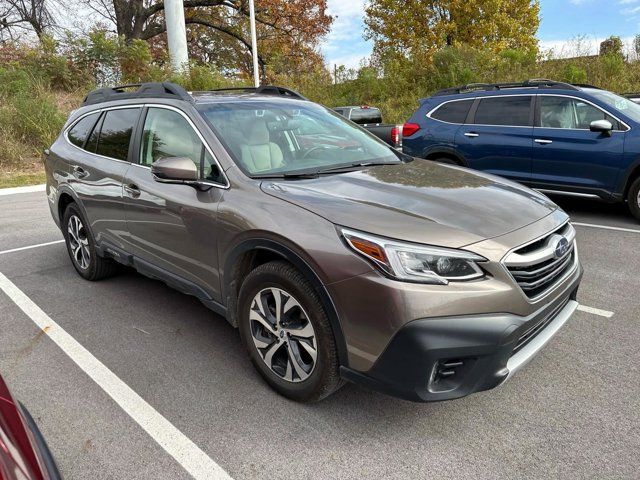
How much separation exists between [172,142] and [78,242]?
6.38 ft

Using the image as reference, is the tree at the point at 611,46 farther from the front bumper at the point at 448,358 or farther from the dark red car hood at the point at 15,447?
the dark red car hood at the point at 15,447

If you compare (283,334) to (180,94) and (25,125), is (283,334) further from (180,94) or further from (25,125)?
(25,125)

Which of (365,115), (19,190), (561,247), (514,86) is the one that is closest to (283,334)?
(561,247)

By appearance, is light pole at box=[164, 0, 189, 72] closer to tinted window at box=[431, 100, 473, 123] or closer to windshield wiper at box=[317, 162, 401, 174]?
tinted window at box=[431, 100, 473, 123]

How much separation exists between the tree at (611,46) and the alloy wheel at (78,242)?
17312mm

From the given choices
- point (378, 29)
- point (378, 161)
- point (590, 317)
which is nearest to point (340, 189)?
point (378, 161)

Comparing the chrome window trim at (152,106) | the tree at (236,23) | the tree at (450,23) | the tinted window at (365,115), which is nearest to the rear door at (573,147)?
the chrome window trim at (152,106)

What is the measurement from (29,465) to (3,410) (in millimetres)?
244

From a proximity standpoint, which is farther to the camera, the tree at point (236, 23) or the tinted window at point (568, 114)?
the tree at point (236, 23)

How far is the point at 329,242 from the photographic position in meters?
2.41

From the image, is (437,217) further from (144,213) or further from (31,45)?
(31,45)

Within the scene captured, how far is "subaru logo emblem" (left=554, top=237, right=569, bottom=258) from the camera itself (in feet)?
8.73

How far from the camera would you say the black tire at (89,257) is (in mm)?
→ 4559

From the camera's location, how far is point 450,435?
2.53 m
